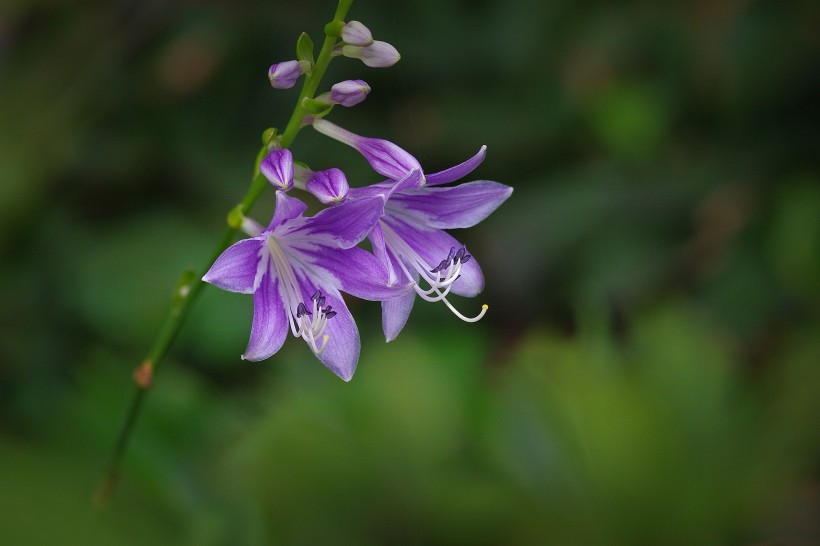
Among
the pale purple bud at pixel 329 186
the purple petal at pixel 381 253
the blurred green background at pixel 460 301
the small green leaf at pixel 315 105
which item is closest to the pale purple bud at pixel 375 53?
the small green leaf at pixel 315 105

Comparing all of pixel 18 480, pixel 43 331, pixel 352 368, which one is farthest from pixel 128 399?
pixel 352 368

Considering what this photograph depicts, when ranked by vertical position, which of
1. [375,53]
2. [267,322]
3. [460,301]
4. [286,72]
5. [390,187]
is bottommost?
[267,322]

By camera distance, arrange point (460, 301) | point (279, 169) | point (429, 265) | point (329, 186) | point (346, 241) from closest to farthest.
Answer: point (279, 169), point (329, 186), point (346, 241), point (429, 265), point (460, 301)

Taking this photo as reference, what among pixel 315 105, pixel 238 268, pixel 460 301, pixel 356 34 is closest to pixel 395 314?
pixel 238 268

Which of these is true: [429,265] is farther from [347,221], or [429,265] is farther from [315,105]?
[315,105]

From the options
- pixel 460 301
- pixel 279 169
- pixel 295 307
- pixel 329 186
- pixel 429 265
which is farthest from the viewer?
pixel 460 301

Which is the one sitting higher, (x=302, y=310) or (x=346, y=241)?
(x=346, y=241)
